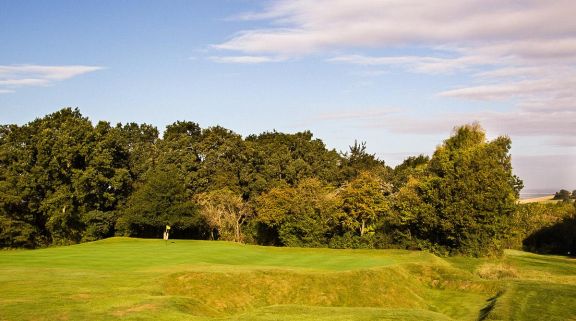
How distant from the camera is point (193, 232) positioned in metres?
78.8

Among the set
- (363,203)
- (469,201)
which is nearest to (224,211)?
(363,203)

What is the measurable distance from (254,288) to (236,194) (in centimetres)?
5000

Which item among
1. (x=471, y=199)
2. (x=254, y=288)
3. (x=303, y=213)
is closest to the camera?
(x=254, y=288)

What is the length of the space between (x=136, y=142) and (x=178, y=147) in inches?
342

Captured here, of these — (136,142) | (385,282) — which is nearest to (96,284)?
(385,282)

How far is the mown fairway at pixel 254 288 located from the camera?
2123 centimetres

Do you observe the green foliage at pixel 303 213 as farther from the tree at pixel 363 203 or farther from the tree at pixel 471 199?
the tree at pixel 471 199

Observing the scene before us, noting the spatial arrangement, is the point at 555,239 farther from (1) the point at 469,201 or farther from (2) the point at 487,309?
(2) the point at 487,309

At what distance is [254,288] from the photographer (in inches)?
1168

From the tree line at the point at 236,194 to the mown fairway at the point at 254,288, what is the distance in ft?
49.8

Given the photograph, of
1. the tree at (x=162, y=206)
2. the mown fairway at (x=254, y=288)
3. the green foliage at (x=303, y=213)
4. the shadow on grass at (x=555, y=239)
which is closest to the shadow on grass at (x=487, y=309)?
the mown fairway at (x=254, y=288)

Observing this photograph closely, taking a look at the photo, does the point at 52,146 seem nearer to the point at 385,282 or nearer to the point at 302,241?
the point at 302,241

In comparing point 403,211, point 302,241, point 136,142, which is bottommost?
point 302,241

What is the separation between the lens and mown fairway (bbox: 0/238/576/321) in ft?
69.7
